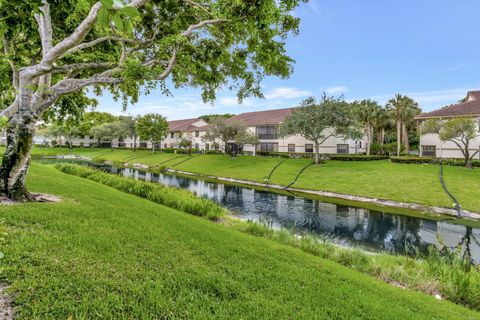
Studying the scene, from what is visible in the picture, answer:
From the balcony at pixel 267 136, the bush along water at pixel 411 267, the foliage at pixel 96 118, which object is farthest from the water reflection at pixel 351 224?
the foliage at pixel 96 118

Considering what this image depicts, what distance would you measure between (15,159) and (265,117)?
163 feet

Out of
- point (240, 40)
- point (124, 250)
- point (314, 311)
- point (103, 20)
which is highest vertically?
point (240, 40)

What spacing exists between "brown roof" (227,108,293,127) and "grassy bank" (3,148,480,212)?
13448mm

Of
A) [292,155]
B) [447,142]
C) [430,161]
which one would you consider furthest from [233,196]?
[447,142]

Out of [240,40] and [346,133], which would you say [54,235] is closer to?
[240,40]

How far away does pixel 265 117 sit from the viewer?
182ft

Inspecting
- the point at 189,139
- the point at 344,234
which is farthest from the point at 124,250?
the point at 189,139

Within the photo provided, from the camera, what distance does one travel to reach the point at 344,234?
14.2m

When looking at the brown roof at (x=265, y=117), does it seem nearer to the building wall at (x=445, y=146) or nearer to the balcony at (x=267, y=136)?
the balcony at (x=267, y=136)

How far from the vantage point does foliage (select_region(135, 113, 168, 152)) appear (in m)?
59.3

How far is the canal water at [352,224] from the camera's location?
42.7 feet

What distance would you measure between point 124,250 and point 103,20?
530 centimetres

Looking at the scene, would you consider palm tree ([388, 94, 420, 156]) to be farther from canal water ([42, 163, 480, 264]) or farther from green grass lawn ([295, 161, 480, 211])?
canal water ([42, 163, 480, 264])

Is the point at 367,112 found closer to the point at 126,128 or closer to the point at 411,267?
the point at 411,267
